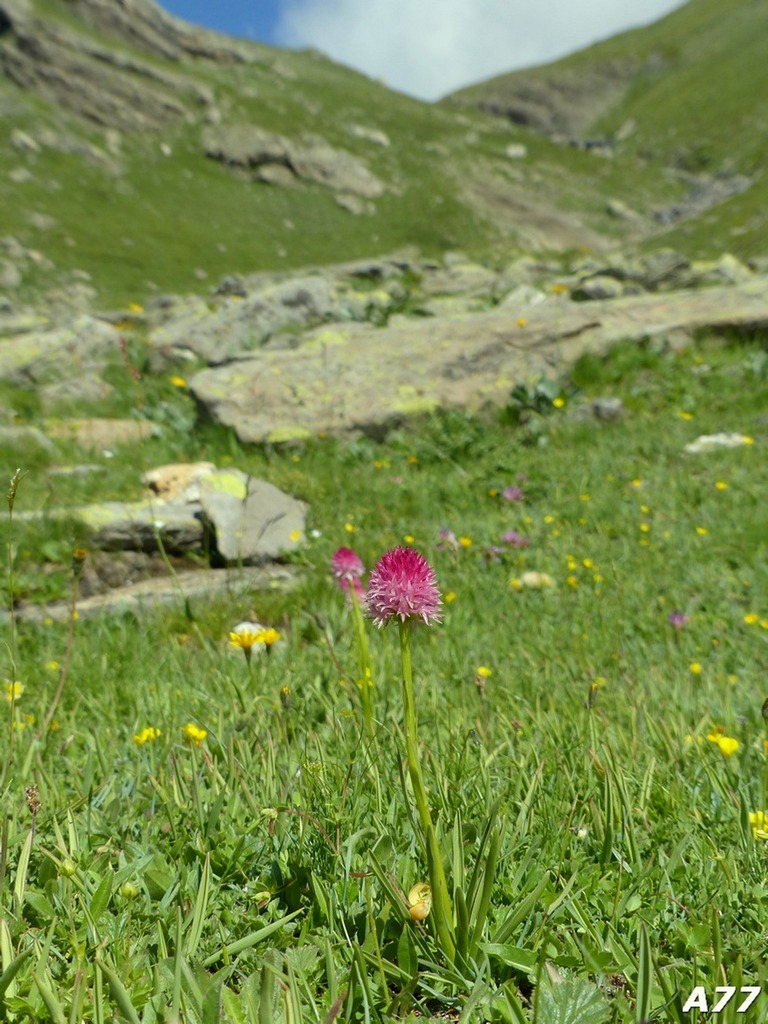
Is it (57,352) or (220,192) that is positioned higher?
(220,192)

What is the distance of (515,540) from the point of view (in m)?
5.31

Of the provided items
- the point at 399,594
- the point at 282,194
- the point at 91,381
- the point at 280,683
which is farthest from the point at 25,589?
the point at 282,194

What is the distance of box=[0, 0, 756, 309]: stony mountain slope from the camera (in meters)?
48.6

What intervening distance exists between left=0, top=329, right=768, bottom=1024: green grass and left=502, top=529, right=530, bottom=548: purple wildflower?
1.97 feet

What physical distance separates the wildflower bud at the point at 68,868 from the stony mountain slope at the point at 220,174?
129 ft

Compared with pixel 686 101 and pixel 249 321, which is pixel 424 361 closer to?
pixel 249 321

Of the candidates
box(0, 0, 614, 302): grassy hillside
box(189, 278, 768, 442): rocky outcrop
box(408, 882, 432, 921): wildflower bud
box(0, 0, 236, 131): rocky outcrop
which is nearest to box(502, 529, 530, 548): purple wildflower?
box(189, 278, 768, 442): rocky outcrop

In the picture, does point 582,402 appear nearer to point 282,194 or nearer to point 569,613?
point 569,613

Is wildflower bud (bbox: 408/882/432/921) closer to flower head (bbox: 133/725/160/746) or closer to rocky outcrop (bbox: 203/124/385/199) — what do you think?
flower head (bbox: 133/725/160/746)

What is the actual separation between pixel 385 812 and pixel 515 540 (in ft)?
12.0

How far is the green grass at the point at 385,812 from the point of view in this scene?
1348 millimetres

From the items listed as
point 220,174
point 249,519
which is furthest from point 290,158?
point 249,519

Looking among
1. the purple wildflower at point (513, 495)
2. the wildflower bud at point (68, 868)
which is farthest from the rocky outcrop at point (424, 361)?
the wildflower bud at point (68, 868)

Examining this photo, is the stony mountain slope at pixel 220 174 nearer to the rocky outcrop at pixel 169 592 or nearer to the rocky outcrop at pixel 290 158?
the rocky outcrop at pixel 290 158
